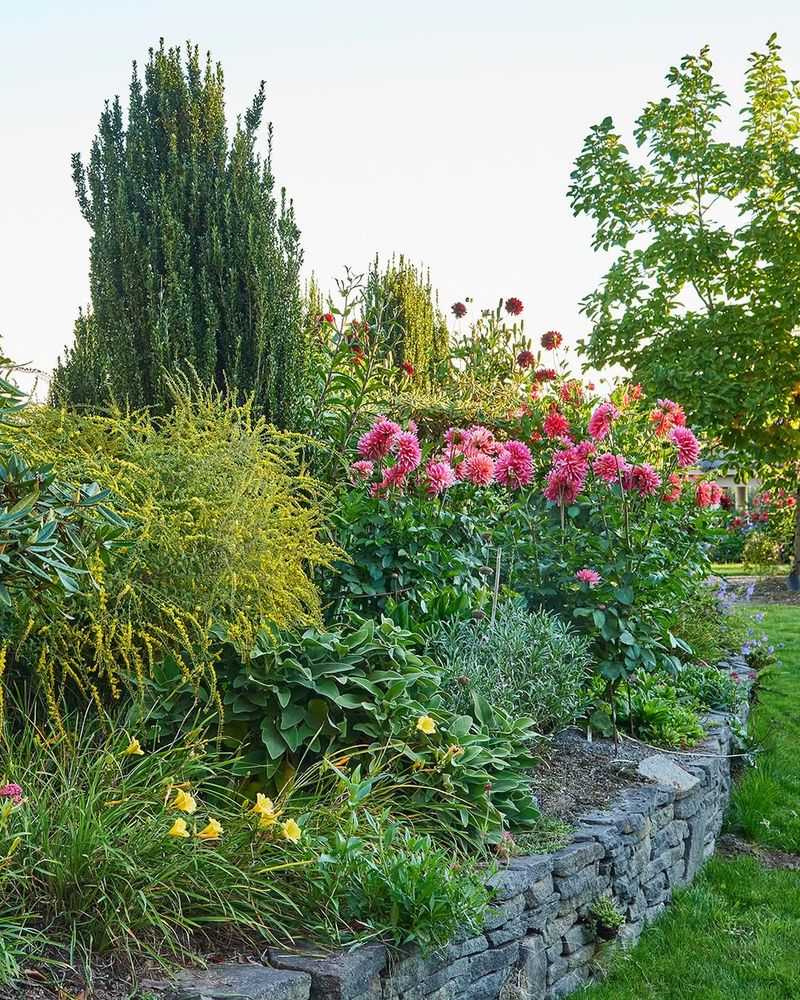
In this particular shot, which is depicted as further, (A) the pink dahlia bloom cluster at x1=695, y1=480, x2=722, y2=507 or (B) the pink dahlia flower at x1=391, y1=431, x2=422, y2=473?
(A) the pink dahlia bloom cluster at x1=695, y1=480, x2=722, y2=507

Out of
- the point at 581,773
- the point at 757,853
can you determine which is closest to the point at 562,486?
the point at 581,773

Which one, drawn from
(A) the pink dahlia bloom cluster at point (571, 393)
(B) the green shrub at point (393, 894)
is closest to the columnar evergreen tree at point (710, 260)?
(A) the pink dahlia bloom cluster at point (571, 393)

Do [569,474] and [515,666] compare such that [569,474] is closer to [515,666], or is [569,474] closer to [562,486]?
[562,486]

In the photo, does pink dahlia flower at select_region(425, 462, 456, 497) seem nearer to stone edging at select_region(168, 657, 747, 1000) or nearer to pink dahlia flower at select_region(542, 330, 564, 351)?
stone edging at select_region(168, 657, 747, 1000)

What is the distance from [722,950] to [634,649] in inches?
51.0

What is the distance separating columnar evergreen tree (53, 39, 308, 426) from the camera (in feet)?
17.5

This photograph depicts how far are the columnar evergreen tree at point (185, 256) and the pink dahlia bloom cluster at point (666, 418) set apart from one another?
192 centimetres

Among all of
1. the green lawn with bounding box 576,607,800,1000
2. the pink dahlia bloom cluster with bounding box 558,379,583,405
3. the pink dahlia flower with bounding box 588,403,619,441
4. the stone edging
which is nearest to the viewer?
the stone edging

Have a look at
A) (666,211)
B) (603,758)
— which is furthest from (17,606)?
(666,211)

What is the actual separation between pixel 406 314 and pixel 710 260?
5836 millimetres

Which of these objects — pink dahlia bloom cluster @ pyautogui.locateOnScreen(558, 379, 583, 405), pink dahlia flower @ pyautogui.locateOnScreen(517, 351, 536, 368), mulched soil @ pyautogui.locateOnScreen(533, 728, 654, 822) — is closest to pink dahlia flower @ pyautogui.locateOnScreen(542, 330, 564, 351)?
pink dahlia flower @ pyautogui.locateOnScreen(517, 351, 536, 368)

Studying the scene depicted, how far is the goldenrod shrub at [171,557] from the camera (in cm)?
312

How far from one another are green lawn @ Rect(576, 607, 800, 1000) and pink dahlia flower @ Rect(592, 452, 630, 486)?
182cm

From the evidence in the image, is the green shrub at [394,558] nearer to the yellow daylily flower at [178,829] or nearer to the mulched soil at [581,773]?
the mulched soil at [581,773]
